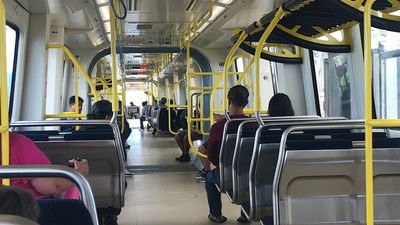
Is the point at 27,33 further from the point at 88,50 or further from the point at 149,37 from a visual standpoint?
the point at 88,50

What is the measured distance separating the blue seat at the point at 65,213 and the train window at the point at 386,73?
3437 millimetres

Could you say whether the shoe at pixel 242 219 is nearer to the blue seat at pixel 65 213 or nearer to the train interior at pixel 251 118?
the train interior at pixel 251 118

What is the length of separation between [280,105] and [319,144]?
1920 millimetres

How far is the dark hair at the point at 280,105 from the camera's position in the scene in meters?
4.20

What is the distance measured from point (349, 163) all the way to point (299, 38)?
1.92 meters

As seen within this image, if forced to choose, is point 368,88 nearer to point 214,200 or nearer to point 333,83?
point 214,200

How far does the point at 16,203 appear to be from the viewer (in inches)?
37.9

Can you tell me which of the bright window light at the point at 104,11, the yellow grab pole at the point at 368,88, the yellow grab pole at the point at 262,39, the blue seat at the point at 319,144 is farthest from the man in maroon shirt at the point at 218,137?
the bright window light at the point at 104,11

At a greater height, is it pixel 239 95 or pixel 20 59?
pixel 20 59

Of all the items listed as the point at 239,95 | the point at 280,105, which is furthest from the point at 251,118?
the point at 280,105

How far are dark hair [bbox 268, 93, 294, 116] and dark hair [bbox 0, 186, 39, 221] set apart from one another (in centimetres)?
343

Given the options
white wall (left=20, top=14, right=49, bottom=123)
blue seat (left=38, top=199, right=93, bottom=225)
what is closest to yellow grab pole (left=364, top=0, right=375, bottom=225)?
blue seat (left=38, top=199, right=93, bottom=225)

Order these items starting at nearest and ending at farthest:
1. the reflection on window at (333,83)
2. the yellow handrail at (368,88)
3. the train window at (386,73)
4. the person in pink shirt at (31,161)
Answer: the yellow handrail at (368,88), the person in pink shirt at (31,161), the train window at (386,73), the reflection on window at (333,83)

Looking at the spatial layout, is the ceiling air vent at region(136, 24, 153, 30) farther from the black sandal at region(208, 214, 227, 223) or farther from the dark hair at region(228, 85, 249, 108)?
the black sandal at region(208, 214, 227, 223)
